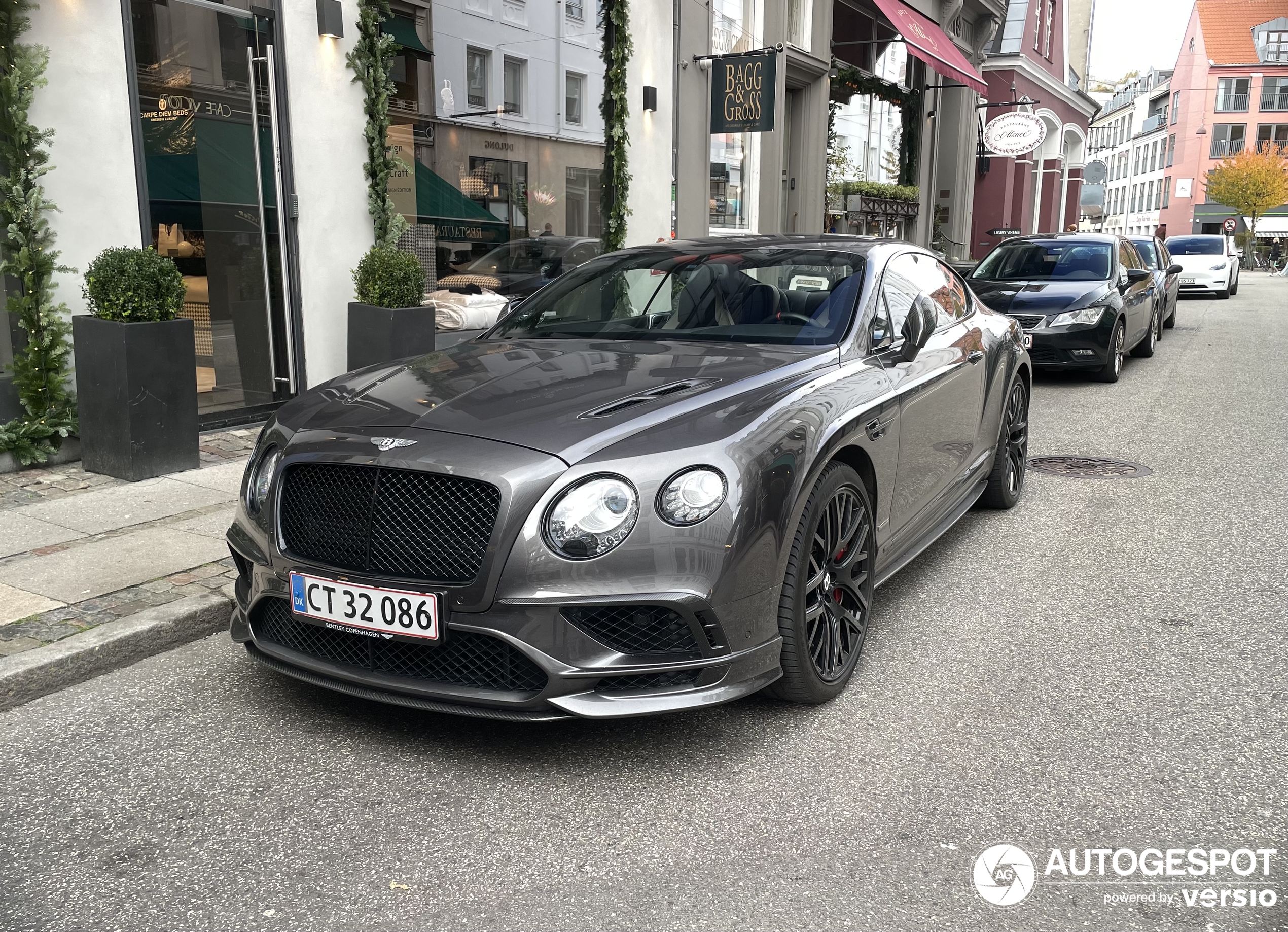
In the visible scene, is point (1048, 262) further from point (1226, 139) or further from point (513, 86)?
point (1226, 139)

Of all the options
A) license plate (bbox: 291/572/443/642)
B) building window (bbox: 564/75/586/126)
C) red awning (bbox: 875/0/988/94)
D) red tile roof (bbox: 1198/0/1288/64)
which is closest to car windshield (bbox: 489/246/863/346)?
license plate (bbox: 291/572/443/642)

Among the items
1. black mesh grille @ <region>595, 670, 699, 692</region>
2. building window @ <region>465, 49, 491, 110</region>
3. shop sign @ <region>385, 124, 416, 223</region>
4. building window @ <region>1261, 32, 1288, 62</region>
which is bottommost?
black mesh grille @ <region>595, 670, 699, 692</region>

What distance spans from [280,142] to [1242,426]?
8069 mm

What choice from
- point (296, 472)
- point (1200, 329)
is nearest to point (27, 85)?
point (296, 472)

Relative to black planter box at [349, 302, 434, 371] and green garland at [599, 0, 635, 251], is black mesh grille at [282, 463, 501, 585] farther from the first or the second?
green garland at [599, 0, 635, 251]

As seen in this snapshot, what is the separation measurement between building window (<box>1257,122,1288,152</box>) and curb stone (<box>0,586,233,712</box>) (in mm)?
80807

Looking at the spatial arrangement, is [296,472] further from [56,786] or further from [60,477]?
[60,477]

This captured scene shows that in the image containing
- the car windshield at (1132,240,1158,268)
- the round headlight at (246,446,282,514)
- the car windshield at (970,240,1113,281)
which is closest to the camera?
the round headlight at (246,446,282,514)

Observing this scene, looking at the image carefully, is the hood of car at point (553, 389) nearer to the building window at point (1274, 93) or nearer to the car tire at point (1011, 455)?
the car tire at point (1011, 455)

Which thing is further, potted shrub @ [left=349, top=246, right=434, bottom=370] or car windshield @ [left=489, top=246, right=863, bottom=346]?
potted shrub @ [left=349, top=246, right=434, bottom=370]

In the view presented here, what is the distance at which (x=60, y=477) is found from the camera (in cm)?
643

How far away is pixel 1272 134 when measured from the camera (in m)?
71.0

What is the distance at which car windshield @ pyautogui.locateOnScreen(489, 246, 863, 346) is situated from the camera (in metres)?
4.27

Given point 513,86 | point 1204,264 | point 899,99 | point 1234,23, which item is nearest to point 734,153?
point 513,86
